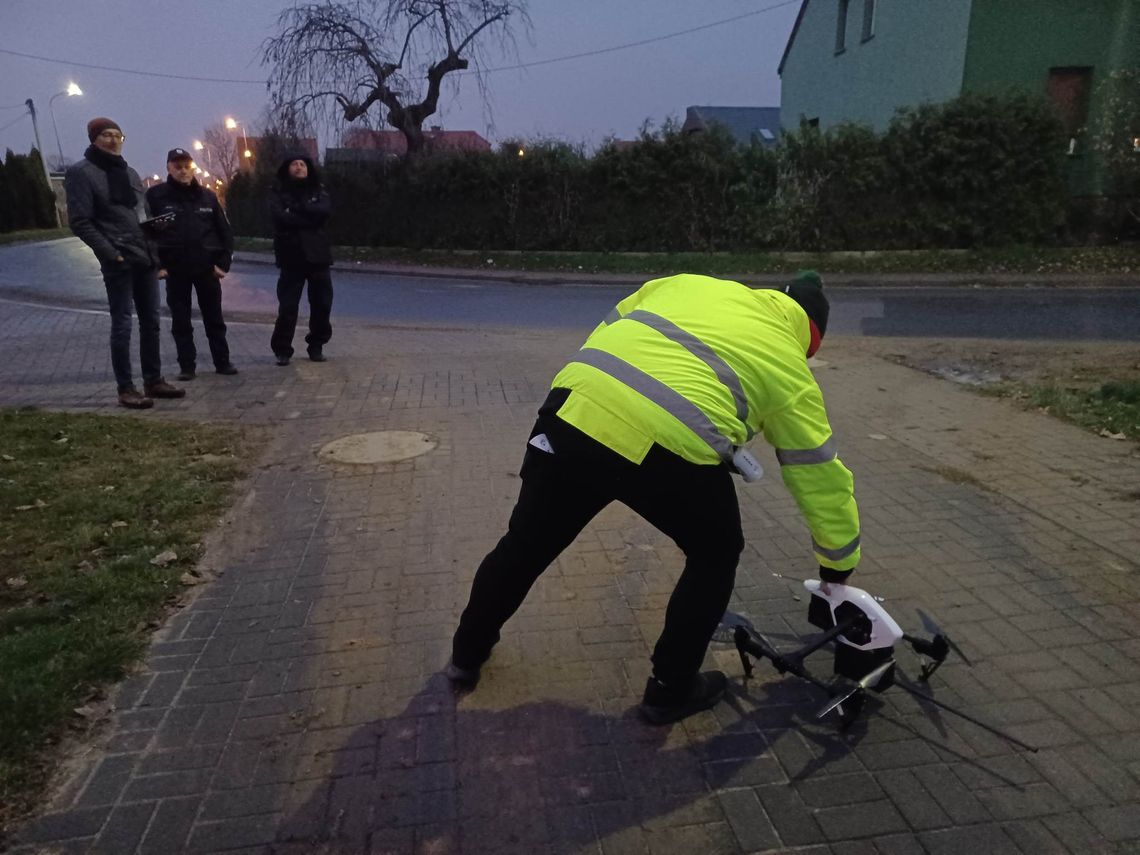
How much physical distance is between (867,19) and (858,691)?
26.7 meters

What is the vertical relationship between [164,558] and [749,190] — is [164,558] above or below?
below

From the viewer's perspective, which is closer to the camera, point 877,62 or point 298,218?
point 298,218

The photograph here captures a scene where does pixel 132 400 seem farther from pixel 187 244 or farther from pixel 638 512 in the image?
pixel 638 512

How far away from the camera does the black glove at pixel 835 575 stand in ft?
8.75

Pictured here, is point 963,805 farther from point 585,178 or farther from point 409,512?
point 585,178

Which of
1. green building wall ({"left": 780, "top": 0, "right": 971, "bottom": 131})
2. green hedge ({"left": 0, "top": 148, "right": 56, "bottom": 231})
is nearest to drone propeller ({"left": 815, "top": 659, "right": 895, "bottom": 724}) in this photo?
green building wall ({"left": 780, "top": 0, "right": 971, "bottom": 131})

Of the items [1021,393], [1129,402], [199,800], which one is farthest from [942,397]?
[199,800]

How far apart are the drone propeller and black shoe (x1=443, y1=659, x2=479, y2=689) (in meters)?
1.18

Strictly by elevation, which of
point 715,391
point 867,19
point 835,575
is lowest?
point 835,575

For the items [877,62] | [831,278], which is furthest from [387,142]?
[877,62]

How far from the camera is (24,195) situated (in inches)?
1469

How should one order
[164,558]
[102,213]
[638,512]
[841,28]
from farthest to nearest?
[841,28]
[102,213]
[164,558]
[638,512]

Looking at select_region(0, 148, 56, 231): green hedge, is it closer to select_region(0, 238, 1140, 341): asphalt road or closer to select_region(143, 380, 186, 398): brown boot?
select_region(0, 238, 1140, 341): asphalt road

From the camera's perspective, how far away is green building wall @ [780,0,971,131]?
67.1 feet
